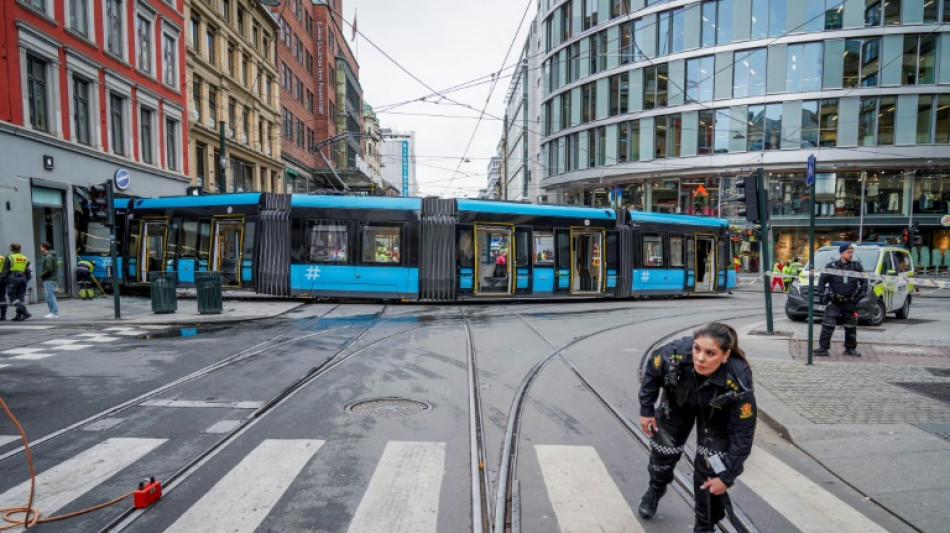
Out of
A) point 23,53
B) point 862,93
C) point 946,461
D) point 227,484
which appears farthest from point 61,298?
point 862,93

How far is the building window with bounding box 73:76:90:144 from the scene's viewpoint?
19.4m

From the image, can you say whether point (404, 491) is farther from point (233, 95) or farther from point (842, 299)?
point (233, 95)

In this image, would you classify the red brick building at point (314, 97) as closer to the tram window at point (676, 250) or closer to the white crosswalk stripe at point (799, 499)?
the tram window at point (676, 250)

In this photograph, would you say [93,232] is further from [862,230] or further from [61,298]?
[862,230]

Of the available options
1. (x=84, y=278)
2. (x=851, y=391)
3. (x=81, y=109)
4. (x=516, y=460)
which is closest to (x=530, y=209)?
(x=851, y=391)

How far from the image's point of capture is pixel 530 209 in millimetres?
17953

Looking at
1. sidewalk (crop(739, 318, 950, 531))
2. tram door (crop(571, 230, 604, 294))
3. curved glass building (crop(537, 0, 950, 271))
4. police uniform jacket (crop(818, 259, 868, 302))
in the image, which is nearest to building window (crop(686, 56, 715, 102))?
curved glass building (crop(537, 0, 950, 271))

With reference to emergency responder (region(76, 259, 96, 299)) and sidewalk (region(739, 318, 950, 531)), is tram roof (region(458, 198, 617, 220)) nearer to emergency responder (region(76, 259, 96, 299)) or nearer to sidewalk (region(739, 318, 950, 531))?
sidewalk (region(739, 318, 950, 531))

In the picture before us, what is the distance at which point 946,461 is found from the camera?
4.89m

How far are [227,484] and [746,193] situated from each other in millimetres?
10763

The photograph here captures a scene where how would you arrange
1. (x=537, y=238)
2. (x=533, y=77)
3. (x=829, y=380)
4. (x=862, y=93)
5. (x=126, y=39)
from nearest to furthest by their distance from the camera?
(x=829, y=380)
(x=537, y=238)
(x=126, y=39)
(x=862, y=93)
(x=533, y=77)

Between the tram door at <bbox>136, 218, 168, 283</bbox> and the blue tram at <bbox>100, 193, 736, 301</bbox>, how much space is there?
0.11ft

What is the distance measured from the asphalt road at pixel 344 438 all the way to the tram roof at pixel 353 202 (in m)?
7.26

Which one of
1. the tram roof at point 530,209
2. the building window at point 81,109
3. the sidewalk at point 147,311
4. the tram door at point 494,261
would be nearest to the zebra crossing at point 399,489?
the sidewalk at point 147,311
